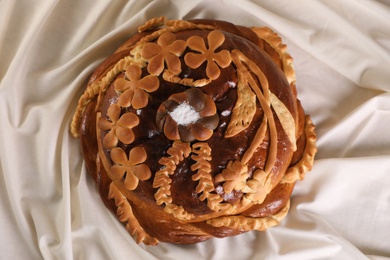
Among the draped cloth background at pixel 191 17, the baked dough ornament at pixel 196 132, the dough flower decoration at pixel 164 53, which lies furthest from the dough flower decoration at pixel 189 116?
the draped cloth background at pixel 191 17

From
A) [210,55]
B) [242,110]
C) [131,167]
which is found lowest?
[131,167]

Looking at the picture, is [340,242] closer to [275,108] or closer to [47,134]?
[275,108]

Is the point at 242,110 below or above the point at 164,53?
below

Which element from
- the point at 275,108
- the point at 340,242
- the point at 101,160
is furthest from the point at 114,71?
the point at 340,242

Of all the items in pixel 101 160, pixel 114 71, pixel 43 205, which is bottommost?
pixel 43 205

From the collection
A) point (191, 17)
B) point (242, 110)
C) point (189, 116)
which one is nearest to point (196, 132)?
point (189, 116)

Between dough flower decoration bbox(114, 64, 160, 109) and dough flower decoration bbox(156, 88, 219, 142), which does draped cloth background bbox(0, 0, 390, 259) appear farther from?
dough flower decoration bbox(156, 88, 219, 142)

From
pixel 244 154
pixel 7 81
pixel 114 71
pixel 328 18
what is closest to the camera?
pixel 244 154

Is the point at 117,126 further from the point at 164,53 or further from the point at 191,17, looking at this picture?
the point at 191,17
